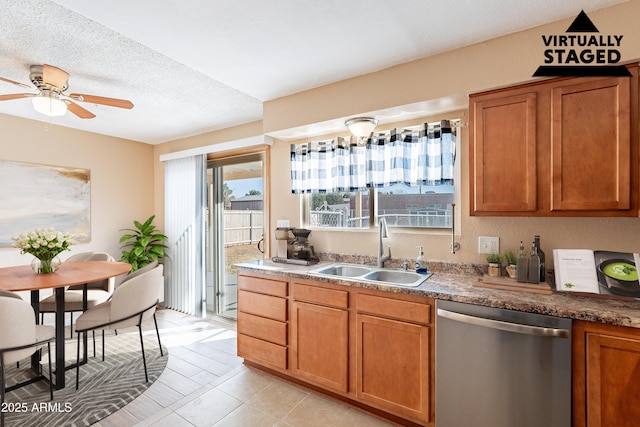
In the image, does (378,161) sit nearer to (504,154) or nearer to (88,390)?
(504,154)

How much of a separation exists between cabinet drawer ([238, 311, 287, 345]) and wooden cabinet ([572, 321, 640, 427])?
1832 millimetres

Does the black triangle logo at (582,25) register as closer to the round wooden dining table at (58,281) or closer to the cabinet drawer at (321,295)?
the cabinet drawer at (321,295)

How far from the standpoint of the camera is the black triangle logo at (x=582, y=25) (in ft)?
5.42

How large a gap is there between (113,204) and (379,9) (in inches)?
168

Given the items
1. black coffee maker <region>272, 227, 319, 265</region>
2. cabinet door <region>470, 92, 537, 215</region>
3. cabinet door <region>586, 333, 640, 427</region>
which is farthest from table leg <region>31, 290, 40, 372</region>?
cabinet door <region>586, 333, 640, 427</region>

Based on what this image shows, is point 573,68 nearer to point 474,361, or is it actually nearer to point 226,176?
point 474,361

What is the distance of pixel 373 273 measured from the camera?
237cm

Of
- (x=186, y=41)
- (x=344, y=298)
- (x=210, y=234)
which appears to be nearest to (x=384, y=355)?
(x=344, y=298)

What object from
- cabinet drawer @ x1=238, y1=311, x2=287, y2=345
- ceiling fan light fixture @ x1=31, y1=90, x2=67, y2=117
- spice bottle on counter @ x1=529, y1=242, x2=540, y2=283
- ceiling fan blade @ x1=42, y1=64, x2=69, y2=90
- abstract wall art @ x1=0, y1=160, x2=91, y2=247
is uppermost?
ceiling fan blade @ x1=42, y1=64, x2=69, y2=90

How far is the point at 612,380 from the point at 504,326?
0.46 meters

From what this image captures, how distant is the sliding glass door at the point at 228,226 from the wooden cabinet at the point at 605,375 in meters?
3.06

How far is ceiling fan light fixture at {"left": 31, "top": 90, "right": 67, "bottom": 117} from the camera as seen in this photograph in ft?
7.12

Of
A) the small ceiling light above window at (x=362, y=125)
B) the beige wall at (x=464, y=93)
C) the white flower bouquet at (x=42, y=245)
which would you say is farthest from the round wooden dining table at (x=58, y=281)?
the small ceiling light above window at (x=362, y=125)

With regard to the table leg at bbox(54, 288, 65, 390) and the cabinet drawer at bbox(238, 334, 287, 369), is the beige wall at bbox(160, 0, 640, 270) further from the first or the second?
the table leg at bbox(54, 288, 65, 390)
